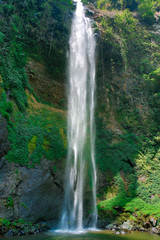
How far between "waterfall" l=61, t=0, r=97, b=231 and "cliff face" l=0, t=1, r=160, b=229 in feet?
1.99

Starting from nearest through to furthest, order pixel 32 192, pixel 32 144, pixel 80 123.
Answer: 1. pixel 32 192
2. pixel 32 144
3. pixel 80 123

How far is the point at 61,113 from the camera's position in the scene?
16.1 meters

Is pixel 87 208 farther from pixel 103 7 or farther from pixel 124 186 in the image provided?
pixel 103 7

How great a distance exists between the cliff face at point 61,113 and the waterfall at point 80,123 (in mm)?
607

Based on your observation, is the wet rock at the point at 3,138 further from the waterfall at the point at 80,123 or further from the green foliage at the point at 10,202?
the waterfall at the point at 80,123

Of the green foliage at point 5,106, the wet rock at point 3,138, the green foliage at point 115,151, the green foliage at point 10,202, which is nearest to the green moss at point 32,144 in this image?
the wet rock at point 3,138

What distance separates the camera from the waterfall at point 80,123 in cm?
1216

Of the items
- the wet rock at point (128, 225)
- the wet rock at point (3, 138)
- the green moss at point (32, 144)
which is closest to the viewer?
the wet rock at point (3, 138)

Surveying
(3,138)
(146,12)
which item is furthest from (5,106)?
(146,12)

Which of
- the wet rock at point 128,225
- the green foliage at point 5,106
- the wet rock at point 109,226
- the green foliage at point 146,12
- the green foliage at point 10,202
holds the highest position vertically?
the green foliage at point 146,12

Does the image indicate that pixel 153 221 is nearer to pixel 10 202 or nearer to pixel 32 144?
pixel 10 202

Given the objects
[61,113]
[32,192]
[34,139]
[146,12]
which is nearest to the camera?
[32,192]

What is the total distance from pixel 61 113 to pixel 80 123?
174 centimetres

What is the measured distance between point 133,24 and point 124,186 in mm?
17594
